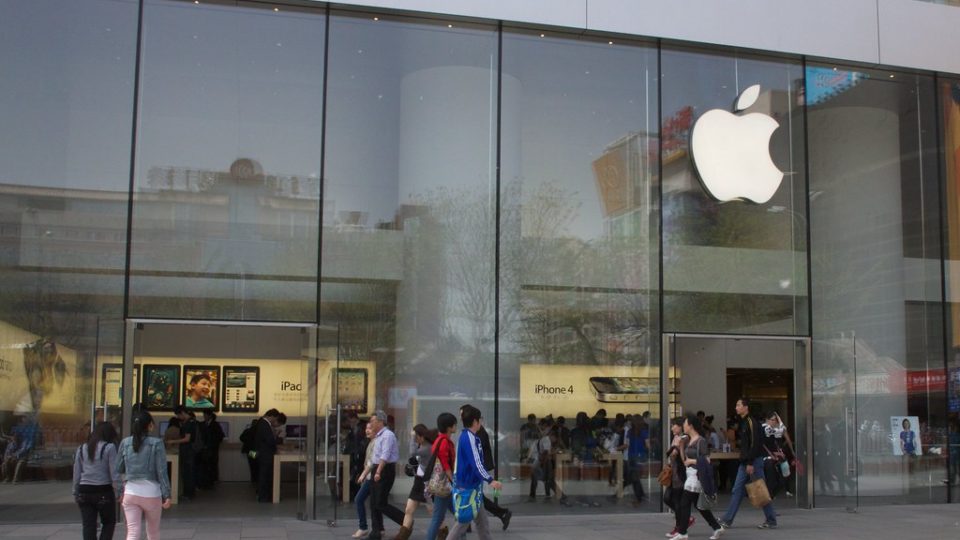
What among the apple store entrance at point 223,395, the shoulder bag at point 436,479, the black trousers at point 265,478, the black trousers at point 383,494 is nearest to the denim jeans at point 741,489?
the black trousers at point 383,494

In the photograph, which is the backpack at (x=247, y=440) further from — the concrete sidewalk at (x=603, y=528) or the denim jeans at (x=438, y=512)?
the denim jeans at (x=438, y=512)

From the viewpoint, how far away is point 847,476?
15172 mm

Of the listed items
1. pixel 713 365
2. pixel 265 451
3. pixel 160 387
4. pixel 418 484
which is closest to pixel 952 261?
pixel 713 365

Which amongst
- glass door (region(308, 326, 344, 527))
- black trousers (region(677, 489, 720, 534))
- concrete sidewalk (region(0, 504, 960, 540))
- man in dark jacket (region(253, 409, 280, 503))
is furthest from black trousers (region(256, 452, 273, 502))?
black trousers (region(677, 489, 720, 534))

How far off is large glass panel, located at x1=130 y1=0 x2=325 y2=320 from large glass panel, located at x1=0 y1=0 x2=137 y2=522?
35 cm

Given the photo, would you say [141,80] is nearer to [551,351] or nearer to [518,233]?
[518,233]

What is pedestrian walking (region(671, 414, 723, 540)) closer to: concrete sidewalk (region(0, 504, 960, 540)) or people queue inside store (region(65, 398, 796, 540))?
people queue inside store (region(65, 398, 796, 540))

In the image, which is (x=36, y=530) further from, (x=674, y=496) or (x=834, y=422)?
(x=834, y=422)

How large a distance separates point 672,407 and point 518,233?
3426mm

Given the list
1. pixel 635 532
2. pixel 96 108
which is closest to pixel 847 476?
pixel 635 532

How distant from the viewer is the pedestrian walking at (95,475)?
8.83 meters

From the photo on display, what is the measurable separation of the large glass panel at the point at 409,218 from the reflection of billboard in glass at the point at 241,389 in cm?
649

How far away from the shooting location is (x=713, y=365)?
20.9m

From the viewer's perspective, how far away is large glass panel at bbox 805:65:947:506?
15.8 meters
